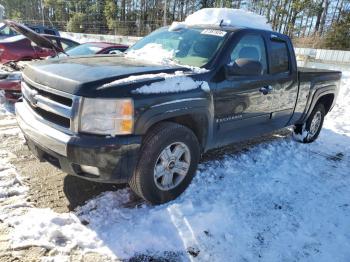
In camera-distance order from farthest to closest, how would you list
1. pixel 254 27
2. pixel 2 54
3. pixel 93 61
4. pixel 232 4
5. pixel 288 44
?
pixel 232 4 < pixel 2 54 < pixel 288 44 < pixel 254 27 < pixel 93 61

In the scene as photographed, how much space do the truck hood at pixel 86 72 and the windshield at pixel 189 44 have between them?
14.5 inches

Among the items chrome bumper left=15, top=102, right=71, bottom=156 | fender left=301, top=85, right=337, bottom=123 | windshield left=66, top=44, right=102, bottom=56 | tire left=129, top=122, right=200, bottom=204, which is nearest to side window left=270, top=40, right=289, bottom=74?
fender left=301, top=85, right=337, bottom=123

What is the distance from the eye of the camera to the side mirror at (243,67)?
3.78m

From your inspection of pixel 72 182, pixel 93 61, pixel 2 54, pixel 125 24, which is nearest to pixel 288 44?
pixel 93 61

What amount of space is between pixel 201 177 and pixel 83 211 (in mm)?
1481

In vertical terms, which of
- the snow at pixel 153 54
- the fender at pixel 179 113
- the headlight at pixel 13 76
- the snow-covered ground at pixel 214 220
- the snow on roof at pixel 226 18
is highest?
the snow on roof at pixel 226 18

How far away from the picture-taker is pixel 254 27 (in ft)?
15.4

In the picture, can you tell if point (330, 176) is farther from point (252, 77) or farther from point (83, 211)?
point (83, 211)

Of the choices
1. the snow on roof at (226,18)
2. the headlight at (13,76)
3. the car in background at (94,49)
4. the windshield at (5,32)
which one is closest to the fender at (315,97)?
the snow on roof at (226,18)

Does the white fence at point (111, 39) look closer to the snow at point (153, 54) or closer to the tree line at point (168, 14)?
the tree line at point (168, 14)

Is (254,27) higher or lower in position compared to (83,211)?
higher

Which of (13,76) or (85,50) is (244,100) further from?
(85,50)

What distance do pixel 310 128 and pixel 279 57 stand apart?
1863 millimetres

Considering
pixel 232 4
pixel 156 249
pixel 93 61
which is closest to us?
pixel 156 249
